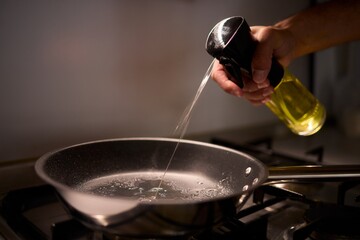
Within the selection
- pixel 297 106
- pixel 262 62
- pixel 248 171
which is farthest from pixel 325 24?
pixel 248 171

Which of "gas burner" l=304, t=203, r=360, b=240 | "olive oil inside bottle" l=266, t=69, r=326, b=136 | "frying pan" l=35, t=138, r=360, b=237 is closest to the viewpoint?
"frying pan" l=35, t=138, r=360, b=237

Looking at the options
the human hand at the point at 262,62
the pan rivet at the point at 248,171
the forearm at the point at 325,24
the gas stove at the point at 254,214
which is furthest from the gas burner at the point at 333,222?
the forearm at the point at 325,24

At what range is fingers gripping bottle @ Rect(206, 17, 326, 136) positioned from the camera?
539 millimetres

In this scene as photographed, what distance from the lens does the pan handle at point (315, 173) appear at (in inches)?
21.5

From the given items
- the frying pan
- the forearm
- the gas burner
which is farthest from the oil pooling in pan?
the forearm

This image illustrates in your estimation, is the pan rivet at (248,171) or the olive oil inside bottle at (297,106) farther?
the olive oil inside bottle at (297,106)

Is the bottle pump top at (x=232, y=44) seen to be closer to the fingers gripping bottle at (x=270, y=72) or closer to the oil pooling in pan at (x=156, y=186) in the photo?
the fingers gripping bottle at (x=270, y=72)

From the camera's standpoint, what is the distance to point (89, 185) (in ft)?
2.06

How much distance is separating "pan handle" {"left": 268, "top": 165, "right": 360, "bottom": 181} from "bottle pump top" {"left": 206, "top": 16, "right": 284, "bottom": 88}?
0.16m

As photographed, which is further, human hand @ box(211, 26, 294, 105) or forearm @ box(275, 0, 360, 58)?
forearm @ box(275, 0, 360, 58)

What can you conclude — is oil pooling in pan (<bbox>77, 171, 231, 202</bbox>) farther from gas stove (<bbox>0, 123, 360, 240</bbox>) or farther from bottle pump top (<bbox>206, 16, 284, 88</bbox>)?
bottle pump top (<bbox>206, 16, 284, 88</bbox>)

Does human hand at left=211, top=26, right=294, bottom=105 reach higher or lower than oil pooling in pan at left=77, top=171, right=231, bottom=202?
higher

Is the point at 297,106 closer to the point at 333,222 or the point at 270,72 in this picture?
the point at 270,72

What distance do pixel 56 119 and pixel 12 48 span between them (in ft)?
0.50
